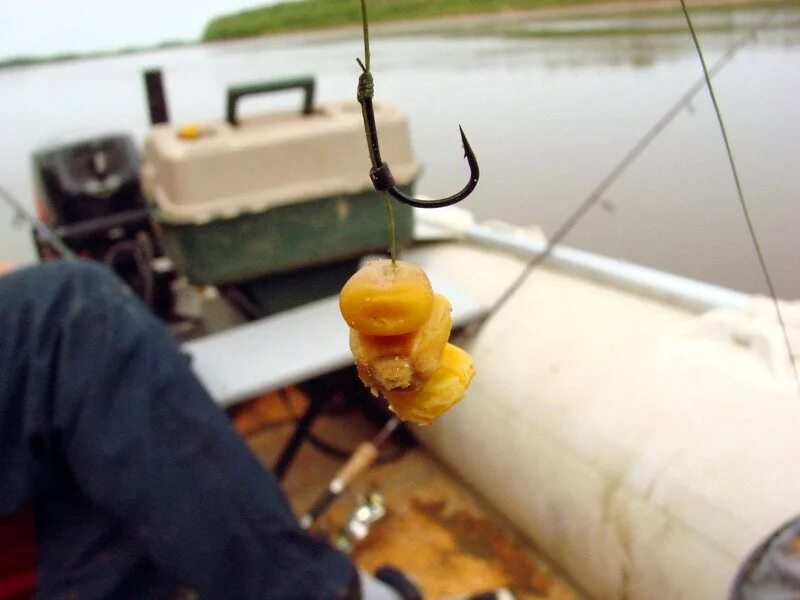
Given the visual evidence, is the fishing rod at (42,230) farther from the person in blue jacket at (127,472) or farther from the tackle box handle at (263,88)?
the person in blue jacket at (127,472)

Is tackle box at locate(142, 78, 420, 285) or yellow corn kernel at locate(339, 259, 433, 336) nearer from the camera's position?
yellow corn kernel at locate(339, 259, 433, 336)

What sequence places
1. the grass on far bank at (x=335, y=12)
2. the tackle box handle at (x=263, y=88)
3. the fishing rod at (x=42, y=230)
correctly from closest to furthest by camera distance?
the grass on far bank at (x=335, y=12), the tackle box handle at (x=263, y=88), the fishing rod at (x=42, y=230)

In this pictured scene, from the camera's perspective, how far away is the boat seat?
3.71ft

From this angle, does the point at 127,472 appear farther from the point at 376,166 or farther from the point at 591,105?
the point at 376,166

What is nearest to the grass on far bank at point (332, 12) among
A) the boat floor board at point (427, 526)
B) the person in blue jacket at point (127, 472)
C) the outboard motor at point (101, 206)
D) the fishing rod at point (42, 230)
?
the person in blue jacket at point (127, 472)

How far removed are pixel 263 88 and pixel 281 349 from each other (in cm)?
41

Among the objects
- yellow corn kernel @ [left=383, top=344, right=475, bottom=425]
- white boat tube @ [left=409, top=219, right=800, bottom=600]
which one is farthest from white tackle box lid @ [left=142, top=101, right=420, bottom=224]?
yellow corn kernel @ [left=383, top=344, right=475, bottom=425]

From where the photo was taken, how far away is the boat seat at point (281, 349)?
3.71 ft

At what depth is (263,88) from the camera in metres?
1.04

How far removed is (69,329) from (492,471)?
0.69 m

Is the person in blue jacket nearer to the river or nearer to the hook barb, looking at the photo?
the river

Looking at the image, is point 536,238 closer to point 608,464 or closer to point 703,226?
point 608,464

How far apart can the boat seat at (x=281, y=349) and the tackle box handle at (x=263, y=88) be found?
345 millimetres

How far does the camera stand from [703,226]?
0.70m
